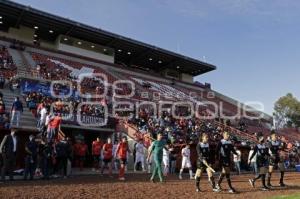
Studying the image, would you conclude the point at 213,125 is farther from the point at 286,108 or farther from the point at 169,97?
the point at 286,108

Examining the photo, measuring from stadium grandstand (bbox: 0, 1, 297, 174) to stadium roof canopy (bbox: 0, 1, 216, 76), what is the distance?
8 centimetres

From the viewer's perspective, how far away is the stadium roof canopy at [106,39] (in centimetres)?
3691

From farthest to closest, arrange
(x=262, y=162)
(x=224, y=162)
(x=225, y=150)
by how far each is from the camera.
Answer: (x=262, y=162), (x=225, y=150), (x=224, y=162)

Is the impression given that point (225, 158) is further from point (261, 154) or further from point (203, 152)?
point (261, 154)

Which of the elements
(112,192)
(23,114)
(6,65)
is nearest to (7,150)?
(112,192)

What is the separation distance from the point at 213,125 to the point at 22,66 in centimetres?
1687

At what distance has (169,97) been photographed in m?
41.1

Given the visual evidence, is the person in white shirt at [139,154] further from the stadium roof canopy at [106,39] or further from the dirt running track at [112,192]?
the stadium roof canopy at [106,39]

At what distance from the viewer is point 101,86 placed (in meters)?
34.7

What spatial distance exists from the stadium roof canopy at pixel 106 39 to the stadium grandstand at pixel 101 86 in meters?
0.08

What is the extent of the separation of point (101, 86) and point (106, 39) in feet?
33.7

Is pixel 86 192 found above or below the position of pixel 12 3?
below

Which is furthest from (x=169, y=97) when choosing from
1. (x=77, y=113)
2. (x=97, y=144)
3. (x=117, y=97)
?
(x=97, y=144)

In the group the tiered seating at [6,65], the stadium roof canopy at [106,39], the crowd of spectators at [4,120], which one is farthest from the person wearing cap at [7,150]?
the stadium roof canopy at [106,39]
